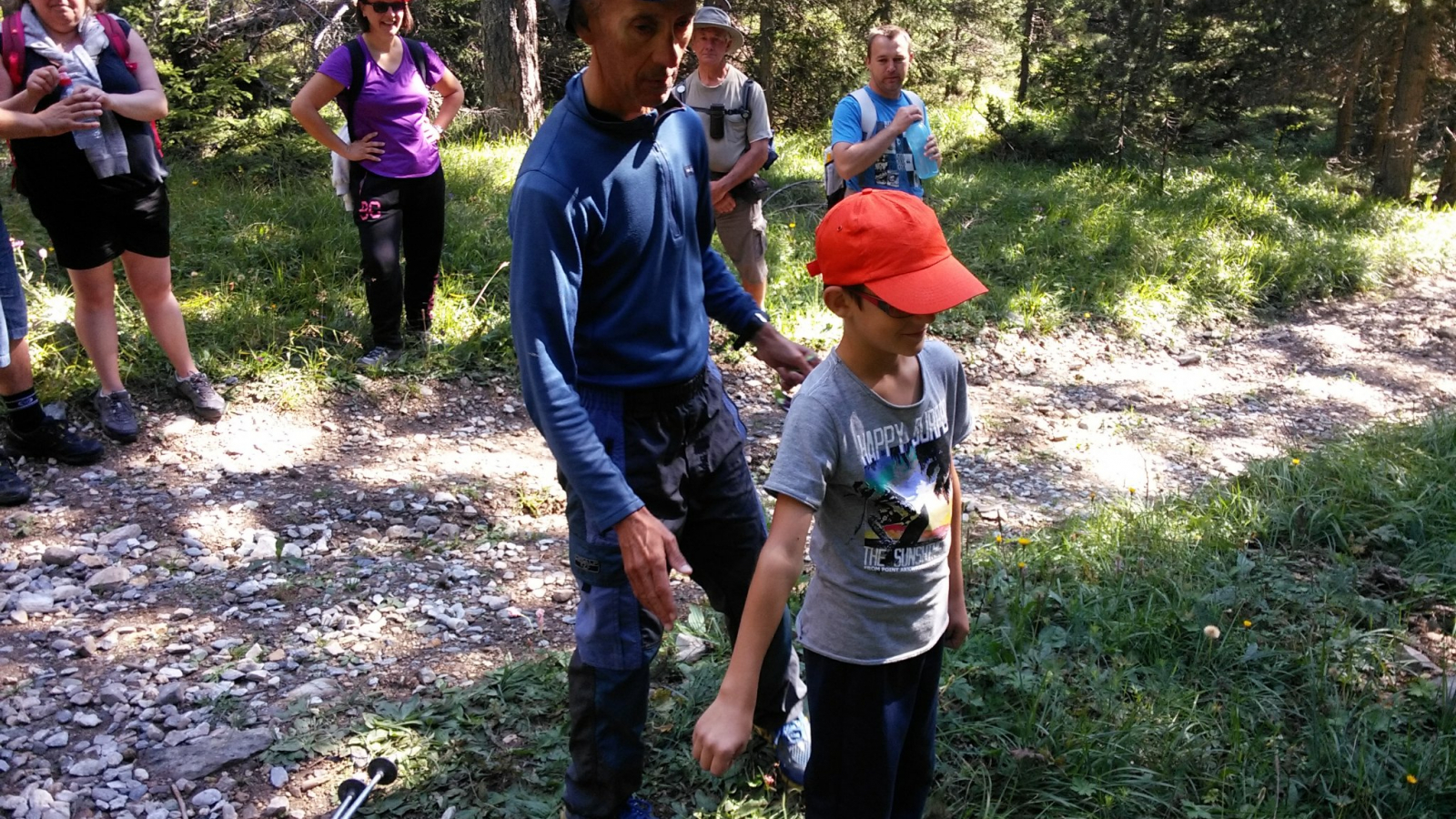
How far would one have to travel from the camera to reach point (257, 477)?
5.23m

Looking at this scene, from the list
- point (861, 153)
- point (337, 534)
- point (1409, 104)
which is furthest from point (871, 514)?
point (1409, 104)

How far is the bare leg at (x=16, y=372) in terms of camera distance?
4.88 meters

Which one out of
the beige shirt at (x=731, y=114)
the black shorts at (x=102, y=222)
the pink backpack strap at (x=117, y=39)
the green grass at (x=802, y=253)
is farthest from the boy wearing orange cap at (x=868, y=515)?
the green grass at (x=802, y=253)

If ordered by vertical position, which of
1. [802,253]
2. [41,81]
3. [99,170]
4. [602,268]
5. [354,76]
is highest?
[41,81]

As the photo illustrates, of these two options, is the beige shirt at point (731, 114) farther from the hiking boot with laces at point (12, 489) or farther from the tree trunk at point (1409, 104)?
the tree trunk at point (1409, 104)

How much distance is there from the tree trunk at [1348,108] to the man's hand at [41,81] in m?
15.6

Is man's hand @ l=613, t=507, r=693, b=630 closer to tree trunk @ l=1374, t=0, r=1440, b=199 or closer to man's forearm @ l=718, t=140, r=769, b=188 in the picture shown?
man's forearm @ l=718, t=140, r=769, b=188

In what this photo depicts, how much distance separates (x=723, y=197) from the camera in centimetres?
609

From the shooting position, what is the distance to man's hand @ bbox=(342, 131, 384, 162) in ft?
19.2

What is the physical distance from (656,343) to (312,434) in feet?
12.5

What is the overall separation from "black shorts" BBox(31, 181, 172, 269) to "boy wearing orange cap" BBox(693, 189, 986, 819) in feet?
13.9

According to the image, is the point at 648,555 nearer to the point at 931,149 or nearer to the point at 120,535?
the point at 120,535

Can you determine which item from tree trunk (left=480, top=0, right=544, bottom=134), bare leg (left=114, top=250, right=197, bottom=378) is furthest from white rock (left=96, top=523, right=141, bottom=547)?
tree trunk (left=480, top=0, right=544, bottom=134)

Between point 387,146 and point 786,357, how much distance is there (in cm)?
408
